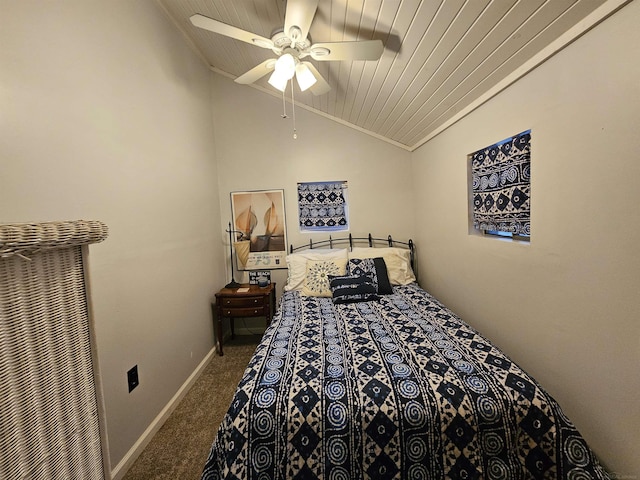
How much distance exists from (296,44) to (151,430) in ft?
8.58

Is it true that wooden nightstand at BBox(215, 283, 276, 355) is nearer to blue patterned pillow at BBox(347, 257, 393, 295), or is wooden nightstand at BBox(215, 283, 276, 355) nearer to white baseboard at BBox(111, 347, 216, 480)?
white baseboard at BBox(111, 347, 216, 480)

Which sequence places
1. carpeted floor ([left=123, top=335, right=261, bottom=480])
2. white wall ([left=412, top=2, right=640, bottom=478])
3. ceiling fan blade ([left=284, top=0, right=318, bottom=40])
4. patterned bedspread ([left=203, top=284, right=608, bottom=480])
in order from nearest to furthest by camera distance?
1. white wall ([left=412, top=2, right=640, bottom=478])
2. patterned bedspread ([left=203, top=284, right=608, bottom=480])
3. ceiling fan blade ([left=284, top=0, right=318, bottom=40])
4. carpeted floor ([left=123, top=335, right=261, bottom=480])

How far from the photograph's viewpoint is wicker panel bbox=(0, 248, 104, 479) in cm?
75

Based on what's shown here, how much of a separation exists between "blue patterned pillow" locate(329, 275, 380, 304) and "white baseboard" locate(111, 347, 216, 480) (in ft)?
4.66

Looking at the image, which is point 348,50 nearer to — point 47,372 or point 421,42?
point 421,42

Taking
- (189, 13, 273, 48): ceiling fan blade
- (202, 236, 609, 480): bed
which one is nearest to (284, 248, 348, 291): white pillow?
(202, 236, 609, 480): bed

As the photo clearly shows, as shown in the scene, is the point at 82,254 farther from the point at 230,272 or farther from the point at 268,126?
the point at 268,126

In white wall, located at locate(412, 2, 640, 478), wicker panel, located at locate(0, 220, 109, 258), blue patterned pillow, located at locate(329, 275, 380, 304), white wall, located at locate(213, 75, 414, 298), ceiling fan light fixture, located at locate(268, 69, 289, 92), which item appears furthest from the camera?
white wall, located at locate(213, 75, 414, 298)

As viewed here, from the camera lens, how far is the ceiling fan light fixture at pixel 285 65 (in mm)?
1688

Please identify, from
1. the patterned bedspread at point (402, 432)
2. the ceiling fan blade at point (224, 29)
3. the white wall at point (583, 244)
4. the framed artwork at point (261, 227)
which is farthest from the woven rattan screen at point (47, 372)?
the framed artwork at point (261, 227)

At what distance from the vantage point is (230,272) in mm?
3393

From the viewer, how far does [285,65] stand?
67.6 inches

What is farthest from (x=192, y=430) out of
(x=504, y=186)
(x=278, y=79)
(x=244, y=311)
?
(x=504, y=186)

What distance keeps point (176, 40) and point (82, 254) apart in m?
2.31
